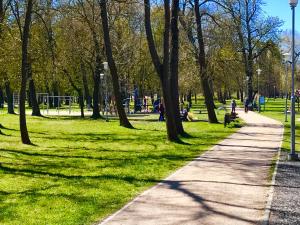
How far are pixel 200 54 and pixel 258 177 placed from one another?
55.5 ft

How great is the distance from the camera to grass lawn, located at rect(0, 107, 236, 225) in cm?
774

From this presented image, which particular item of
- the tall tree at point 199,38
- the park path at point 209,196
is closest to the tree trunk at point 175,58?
the tall tree at point 199,38

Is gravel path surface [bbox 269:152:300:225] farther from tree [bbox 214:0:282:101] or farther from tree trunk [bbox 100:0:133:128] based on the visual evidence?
tree [bbox 214:0:282:101]

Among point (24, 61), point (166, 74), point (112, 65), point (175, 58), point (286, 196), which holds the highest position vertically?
point (112, 65)

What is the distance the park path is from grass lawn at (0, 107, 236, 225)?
0.38 m

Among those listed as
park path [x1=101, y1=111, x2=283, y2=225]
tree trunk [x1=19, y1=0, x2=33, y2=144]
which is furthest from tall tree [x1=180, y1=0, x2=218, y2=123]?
park path [x1=101, y1=111, x2=283, y2=225]

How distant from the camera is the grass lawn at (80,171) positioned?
774cm

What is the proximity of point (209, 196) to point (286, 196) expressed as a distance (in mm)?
Answer: 1374

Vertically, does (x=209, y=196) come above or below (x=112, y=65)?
below

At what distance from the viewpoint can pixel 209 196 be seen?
8.56m

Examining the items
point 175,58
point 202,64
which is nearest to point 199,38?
point 202,64

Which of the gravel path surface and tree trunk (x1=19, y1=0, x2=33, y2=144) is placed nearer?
the gravel path surface

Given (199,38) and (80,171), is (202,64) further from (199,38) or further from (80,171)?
(80,171)

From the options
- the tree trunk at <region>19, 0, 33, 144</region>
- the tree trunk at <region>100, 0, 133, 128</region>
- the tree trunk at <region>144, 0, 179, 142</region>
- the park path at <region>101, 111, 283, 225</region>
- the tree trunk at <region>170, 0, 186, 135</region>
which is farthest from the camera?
the tree trunk at <region>100, 0, 133, 128</region>
